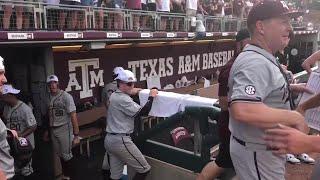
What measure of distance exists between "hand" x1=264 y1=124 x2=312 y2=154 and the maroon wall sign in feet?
19.5

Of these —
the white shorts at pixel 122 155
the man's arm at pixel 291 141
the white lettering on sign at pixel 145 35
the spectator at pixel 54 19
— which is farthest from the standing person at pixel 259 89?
the white lettering on sign at pixel 145 35

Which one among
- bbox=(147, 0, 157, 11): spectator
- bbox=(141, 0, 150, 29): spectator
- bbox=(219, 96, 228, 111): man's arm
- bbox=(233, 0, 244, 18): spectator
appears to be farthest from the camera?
bbox=(233, 0, 244, 18): spectator

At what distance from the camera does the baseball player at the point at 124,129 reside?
3875 millimetres

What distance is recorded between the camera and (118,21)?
7.13 metres

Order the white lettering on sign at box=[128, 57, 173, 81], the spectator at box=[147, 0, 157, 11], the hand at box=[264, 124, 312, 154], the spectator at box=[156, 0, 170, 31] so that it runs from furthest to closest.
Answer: the white lettering on sign at box=[128, 57, 173, 81], the spectator at box=[156, 0, 170, 31], the spectator at box=[147, 0, 157, 11], the hand at box=[264, 124, 312, 154]

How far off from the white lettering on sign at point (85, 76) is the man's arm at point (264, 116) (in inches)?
230

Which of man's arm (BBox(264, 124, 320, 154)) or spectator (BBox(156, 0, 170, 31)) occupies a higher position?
spectator (BBox(156, 0, 170, 31))

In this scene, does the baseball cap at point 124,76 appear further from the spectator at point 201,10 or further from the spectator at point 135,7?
the spectator at point 201,10

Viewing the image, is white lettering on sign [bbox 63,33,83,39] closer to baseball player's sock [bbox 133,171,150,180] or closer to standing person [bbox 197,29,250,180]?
baseball player's sock [bbox 133,171,150,180]

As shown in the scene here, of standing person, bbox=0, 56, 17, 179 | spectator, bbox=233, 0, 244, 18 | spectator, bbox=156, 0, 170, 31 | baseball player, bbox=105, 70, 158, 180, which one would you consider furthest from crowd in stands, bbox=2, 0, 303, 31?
standing person, bbox=0, 56, 17, 179

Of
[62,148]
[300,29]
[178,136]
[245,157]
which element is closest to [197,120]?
[178,136]

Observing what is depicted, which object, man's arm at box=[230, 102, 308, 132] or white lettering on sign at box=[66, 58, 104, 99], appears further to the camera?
white lettering on sign at box=[66, 58, 104, 99]

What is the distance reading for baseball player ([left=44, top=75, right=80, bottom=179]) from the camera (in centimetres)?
559

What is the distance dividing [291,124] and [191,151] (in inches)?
74.3
